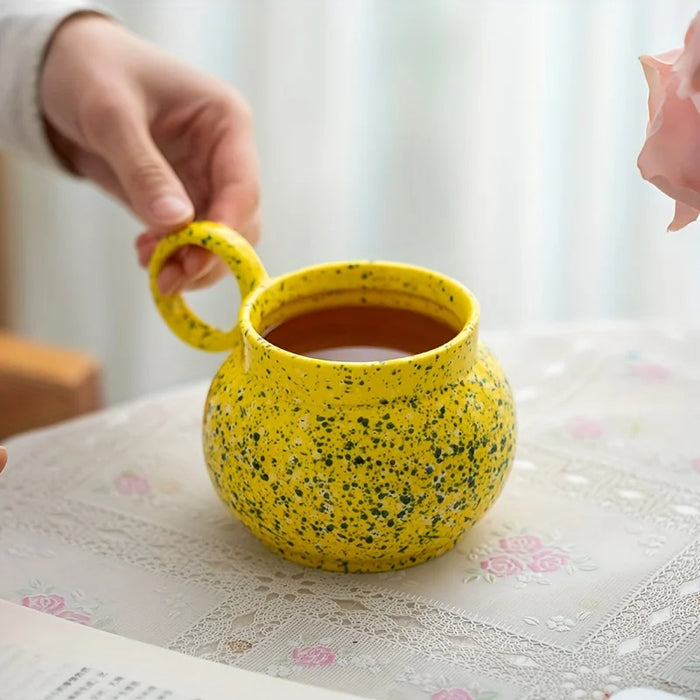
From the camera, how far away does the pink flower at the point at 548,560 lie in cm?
77

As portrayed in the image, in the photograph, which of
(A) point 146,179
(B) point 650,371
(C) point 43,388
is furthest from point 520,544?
(C) point 43,388

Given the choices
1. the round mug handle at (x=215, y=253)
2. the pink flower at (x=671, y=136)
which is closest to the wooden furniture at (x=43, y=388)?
the round mug handle at (x=215, y=253)

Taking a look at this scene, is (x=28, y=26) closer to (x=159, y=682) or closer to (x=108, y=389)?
(x=159, y=682)

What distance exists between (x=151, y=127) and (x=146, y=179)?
17 cm

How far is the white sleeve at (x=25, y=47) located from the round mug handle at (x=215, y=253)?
1.02 ft

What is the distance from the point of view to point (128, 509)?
86 cm

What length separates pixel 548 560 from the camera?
78 centimetres

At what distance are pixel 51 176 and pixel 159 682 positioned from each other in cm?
147

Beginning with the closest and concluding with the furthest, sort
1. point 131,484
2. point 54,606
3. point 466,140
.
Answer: point 54,606 → point 131,484 → point 466,140

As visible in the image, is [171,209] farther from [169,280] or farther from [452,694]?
[452,694]

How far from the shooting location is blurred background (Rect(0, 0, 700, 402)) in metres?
1.66

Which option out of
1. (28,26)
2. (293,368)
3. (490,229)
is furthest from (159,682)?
(490,229)

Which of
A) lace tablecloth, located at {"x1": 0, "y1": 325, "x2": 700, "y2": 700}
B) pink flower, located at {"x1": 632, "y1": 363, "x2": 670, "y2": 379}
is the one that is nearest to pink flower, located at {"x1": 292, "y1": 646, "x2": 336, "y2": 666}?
lace tablecloth, located at {"x1": 0, "y1": 325, "x2": 700, "y2": 700}

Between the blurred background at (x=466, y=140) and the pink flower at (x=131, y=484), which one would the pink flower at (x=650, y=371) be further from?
the blurred background at (x=466, y=140)
